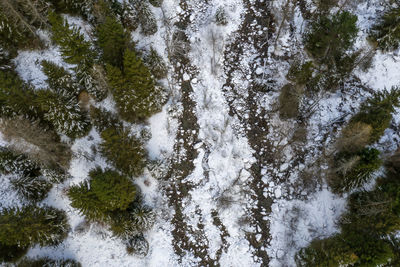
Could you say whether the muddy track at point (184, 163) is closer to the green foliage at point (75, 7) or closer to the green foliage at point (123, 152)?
the green foliage at point (123, 152)

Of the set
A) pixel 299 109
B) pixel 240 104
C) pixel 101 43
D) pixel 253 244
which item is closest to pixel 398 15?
pixel 299 109

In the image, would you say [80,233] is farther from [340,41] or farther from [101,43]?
[340,41]

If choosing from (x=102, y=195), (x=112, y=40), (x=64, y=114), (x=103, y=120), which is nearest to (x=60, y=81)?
(x=64, y=114)

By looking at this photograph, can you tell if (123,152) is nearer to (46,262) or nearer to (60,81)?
(60,81)

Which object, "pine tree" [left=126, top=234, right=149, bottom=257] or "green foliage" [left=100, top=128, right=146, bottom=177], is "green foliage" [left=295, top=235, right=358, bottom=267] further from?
"green foliage" [left=100, top=128, right=146, bottom=177]

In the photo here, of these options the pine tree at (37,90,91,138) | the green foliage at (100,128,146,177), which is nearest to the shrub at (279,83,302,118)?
the green foliage at (100,128,146,177)
